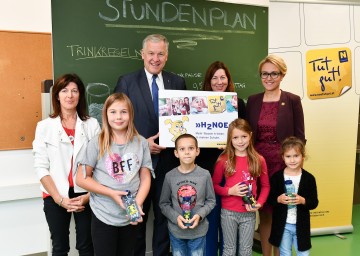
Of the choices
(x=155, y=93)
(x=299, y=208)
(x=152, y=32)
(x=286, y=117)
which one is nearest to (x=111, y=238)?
(x=155, y=93)

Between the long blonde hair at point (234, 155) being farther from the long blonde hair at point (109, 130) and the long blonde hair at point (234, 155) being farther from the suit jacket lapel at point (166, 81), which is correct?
the long blonde hair at point (109, 130)

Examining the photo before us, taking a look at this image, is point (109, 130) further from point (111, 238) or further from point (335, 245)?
point (335, 245)

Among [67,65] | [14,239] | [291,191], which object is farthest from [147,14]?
[14,239]

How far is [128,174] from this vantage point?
2.22m

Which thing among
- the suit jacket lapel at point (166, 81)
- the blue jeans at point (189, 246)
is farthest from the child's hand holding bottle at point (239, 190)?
the suit jacket lapel at point (166, 81)

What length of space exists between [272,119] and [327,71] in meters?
1.41

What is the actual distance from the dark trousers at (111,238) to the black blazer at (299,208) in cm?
101

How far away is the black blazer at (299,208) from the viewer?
8.21ft

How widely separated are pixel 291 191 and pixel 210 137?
2.33 ft

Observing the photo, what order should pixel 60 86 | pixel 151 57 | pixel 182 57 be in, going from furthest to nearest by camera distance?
pixel 182 57, pixel 151 57, pixel 60 86

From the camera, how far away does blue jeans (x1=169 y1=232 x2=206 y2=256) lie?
2.48 meters

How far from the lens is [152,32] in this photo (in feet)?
10.7

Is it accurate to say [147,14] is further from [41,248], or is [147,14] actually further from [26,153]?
[41,248]

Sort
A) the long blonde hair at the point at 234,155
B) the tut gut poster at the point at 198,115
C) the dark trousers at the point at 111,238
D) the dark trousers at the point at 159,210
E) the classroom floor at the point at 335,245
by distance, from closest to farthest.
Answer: the dark trousers at the point at 111,238
the long blonde hair at the point at 234,155
the tut gut poster at the point at 198,115
the dark trousers at the point at 159,210
the classroom floor at the point at 335,245
